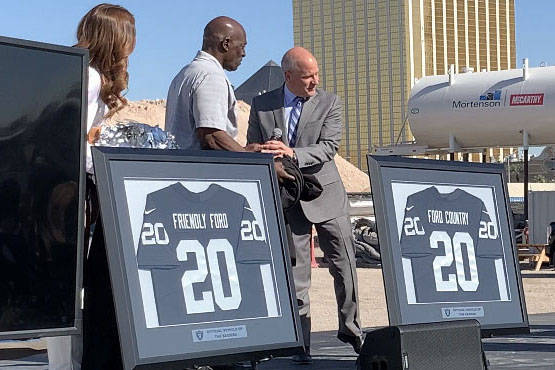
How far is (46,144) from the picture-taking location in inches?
155

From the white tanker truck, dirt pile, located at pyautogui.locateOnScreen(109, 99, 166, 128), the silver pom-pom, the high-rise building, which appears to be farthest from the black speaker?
the high-rise building

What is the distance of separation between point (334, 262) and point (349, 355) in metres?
0.57

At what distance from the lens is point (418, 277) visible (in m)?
4.77

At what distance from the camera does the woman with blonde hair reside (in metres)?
4.33

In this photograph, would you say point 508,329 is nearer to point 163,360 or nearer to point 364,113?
point 163,360

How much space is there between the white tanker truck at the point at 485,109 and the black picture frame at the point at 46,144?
79.3 feet

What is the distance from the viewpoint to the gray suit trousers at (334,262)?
6.55m

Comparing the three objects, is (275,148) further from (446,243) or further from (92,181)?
(92,181)

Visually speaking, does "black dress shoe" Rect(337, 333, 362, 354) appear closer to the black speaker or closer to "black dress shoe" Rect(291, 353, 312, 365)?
"black dress shoe" Rect(291, 353, 312, 365)

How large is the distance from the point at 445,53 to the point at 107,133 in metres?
117

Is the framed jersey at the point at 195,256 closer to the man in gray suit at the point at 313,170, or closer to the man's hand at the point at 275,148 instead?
the man's hand at the point at 275,148

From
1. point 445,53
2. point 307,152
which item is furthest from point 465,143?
point 445,53

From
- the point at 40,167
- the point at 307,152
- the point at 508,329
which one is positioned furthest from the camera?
the point at 307,152

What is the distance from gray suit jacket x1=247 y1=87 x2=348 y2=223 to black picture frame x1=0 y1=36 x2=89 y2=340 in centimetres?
260
